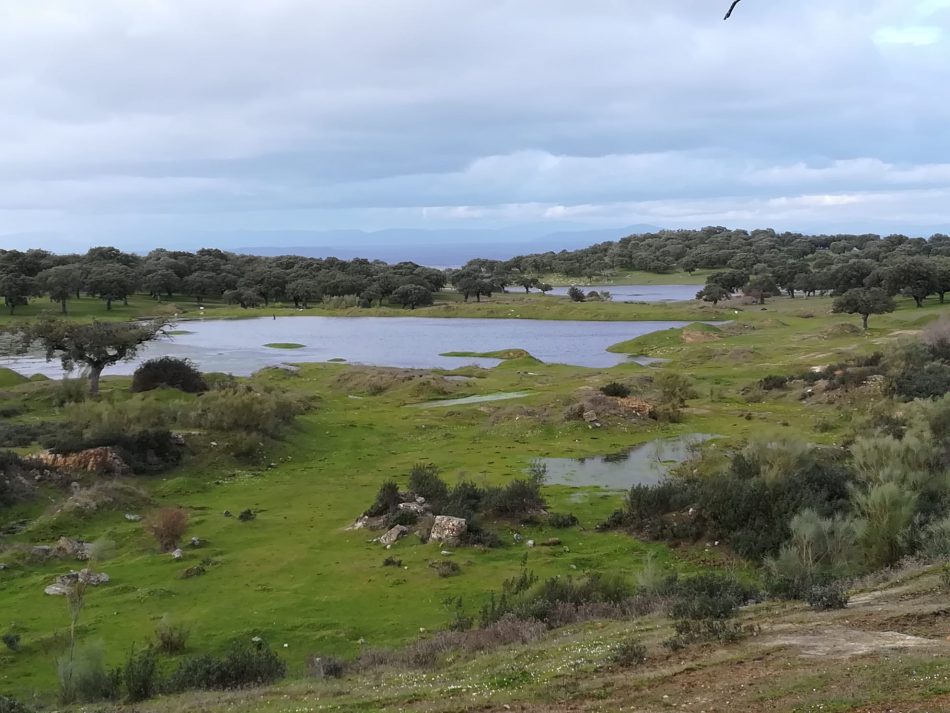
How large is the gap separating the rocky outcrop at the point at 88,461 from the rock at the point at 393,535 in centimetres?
1244

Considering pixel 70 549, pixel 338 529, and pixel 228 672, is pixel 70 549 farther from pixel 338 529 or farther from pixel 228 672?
pixel 228 672

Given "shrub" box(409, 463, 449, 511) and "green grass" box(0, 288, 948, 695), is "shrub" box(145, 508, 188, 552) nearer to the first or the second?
"green grass" box(0, 288, 948, 695)

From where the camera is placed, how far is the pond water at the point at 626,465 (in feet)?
102

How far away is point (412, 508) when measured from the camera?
24969 mm

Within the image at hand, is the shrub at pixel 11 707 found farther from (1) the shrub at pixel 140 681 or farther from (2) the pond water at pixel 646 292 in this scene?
(2) the pond water at pixel 646 292

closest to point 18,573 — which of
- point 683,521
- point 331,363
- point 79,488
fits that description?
point 79,488

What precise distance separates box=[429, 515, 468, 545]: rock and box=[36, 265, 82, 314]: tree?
336ft

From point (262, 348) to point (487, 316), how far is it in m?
43.2

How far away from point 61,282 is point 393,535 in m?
107

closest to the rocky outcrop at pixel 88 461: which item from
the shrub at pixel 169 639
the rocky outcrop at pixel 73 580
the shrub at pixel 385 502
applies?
the rocky outcrop at pixel 73 580

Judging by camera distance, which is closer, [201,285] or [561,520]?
[561,520]

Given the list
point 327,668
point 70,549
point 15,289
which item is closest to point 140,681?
point 327,668

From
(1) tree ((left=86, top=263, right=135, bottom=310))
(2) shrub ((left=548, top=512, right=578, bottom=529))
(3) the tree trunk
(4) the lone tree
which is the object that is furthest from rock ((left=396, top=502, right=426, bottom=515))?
(1) tree ((left=86, top=263, right=135, bottom=310))

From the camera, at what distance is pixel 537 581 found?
1892cm
